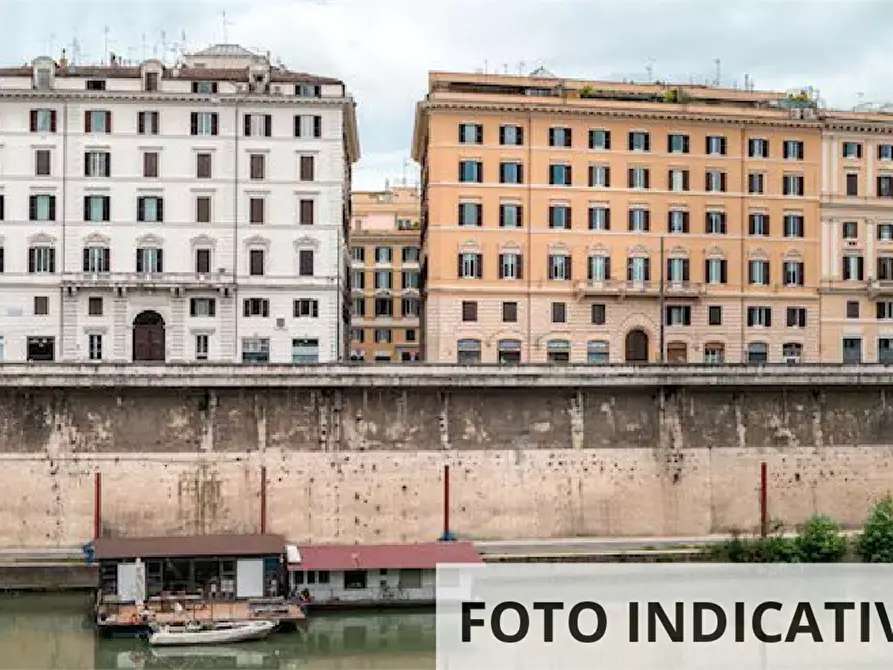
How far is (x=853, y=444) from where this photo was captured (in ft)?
171

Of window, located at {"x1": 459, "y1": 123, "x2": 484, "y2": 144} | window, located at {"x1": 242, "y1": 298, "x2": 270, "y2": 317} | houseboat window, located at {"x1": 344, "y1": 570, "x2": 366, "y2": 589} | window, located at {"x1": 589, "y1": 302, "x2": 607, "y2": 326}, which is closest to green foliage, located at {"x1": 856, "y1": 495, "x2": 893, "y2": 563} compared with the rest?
window, located at {"x1": 589, "y1": 302, "x2": 607, "y2": 326}

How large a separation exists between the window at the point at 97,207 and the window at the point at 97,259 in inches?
45.0

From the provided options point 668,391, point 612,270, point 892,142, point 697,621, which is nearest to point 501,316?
point 612,270

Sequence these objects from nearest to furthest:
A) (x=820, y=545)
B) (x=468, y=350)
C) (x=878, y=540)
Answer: (x=820, y=545) < (x=878, y=540) < (x=468, y=350)

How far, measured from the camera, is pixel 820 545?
154 ft

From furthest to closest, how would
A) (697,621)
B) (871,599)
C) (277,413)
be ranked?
(277,413) < (871,599) < (697,621)

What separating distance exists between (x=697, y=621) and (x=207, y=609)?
1474 cm

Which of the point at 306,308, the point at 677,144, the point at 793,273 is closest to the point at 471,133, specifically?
the point at 677,144

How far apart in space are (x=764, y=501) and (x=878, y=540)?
4696mm

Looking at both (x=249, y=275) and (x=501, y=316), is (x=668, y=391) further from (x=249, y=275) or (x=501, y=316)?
(x=249, y=275)

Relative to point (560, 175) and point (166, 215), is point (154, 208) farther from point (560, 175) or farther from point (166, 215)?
point (560, 175)

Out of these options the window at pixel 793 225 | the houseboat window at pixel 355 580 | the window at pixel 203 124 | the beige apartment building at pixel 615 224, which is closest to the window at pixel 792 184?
the beige apartment building at pixel 615 224

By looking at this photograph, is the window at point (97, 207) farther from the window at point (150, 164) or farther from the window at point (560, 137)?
the window at point (560, 137)

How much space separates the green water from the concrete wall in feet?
18.3
